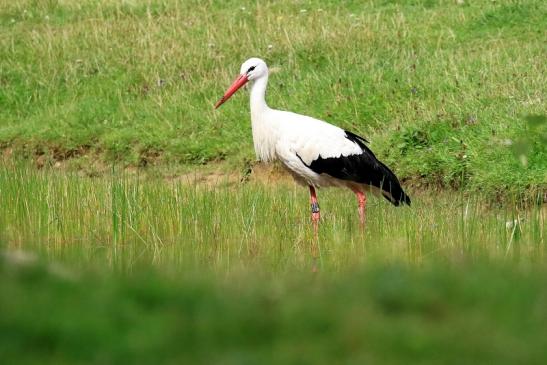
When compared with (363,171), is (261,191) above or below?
below

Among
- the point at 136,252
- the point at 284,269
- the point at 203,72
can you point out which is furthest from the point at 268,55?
the point at 284,269

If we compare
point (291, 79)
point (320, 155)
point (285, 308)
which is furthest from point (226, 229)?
point (291, 79)

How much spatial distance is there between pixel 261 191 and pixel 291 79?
3.85 meters

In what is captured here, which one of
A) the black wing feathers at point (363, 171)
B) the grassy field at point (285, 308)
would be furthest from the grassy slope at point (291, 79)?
the grassy field at point (285, 308)

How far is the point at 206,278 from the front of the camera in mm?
4590

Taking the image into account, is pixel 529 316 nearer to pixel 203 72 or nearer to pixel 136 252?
pixel 136 252

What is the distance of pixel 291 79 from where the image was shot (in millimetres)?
12789

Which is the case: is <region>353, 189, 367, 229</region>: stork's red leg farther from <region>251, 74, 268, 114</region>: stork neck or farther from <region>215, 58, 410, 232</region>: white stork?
<region>251, 74, 268, 114</region>: stork neck

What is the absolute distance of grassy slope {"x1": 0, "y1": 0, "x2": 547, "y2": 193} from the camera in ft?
34.1

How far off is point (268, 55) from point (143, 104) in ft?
5.60

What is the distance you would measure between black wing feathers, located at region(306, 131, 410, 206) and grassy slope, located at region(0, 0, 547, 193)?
1168mm

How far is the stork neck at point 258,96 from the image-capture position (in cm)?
893

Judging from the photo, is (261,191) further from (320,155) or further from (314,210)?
(314,210)

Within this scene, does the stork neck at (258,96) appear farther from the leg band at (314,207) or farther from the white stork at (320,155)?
the leg band at (314,207)
